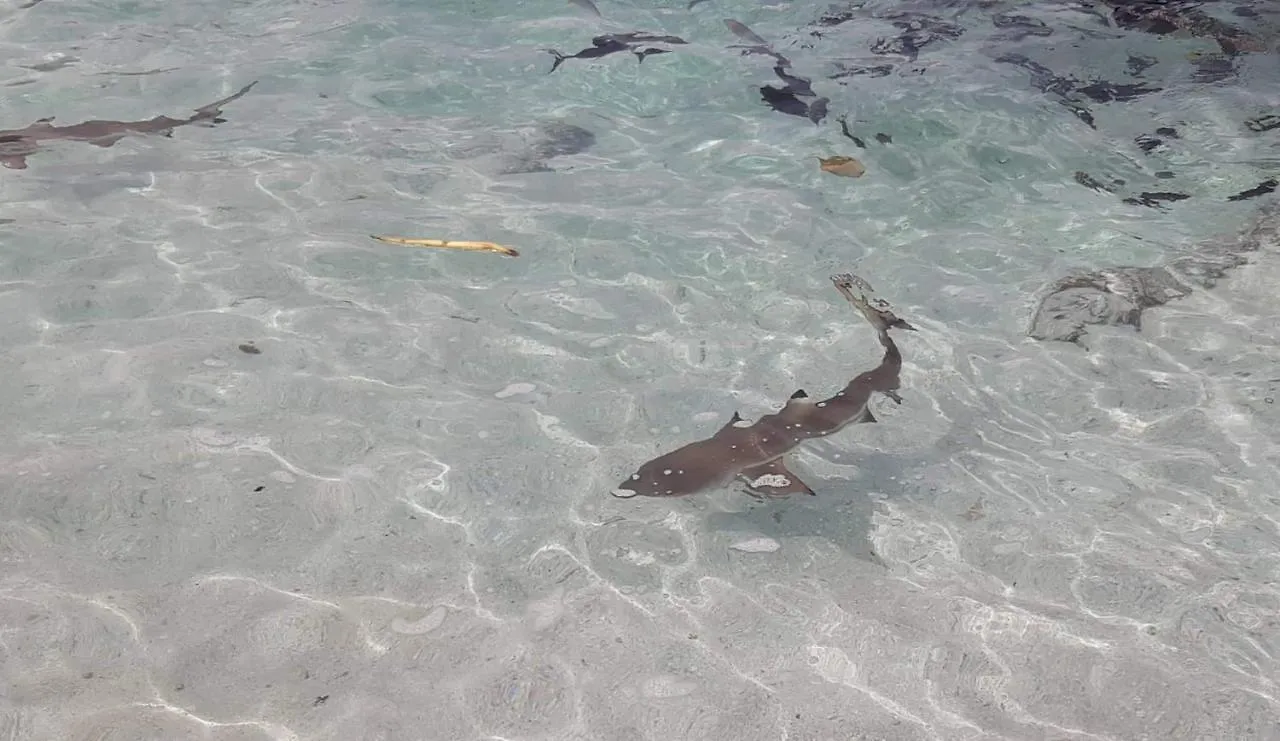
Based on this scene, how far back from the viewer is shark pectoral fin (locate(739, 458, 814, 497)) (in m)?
3.90

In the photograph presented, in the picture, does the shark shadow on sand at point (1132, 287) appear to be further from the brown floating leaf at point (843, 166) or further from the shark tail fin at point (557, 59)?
the shark tail fin at point (557, 59)

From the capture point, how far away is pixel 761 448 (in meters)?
4.09

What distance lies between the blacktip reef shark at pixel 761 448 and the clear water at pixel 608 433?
0.08 metres

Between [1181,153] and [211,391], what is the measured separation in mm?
6960

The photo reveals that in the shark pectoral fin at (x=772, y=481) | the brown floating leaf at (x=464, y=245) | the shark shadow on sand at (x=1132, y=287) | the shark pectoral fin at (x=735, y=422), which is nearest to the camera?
the shark pectoral fin at (x=772, y=481)

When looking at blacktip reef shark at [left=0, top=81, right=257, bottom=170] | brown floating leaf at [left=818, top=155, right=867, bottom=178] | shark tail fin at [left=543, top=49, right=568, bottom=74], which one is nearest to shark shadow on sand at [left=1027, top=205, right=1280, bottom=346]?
brown floating leaf at [left=818, top=155, right=867, bottom=178]

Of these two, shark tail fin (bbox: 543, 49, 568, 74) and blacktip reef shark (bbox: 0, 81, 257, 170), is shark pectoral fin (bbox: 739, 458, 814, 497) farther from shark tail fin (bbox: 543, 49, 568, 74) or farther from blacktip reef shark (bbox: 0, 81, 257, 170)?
shark tail fin (bbox: 543, 49, 568, 74)

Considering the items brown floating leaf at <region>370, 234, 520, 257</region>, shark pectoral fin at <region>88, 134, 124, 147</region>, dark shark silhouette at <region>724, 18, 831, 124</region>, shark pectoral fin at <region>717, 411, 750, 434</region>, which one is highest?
dark shark silhouette at <region>724, 18, 831, 124</region>

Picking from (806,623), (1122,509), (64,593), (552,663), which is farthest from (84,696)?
(1122,509)

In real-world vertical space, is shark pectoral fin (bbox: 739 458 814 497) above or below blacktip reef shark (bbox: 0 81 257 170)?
above

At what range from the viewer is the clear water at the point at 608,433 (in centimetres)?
310

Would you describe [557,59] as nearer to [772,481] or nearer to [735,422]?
[735,422]

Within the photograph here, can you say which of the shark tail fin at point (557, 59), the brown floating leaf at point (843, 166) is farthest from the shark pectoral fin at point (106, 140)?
the brown floating leaf at point (843, 166)

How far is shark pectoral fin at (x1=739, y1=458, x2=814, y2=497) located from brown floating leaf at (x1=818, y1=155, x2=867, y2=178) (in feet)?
11.7
